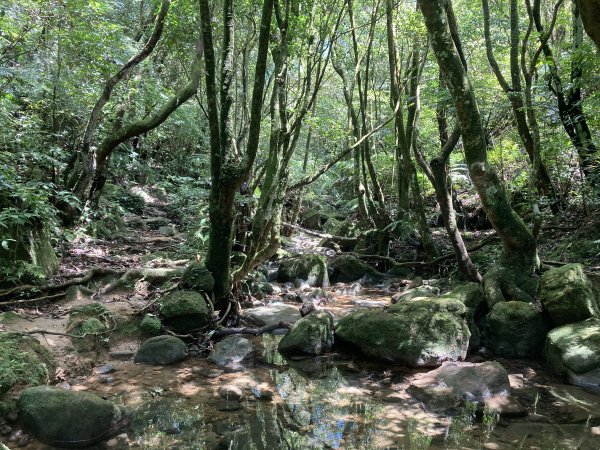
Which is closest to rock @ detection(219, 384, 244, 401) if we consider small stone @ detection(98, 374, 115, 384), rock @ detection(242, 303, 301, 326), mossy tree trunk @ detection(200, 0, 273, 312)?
small stone @ detection(98, 374, 115, 384)

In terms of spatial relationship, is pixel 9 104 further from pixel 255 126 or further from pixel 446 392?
pixel 446 392

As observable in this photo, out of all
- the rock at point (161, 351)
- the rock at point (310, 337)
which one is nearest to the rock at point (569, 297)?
the rock at point (310, 337)

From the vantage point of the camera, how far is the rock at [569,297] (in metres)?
5.82

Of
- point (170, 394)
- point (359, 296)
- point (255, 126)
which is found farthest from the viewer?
point (359, 296)

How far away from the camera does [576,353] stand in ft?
17.3

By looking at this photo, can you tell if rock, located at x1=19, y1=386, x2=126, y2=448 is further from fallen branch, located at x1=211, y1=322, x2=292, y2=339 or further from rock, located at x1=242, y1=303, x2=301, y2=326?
rock, located at x1=242, y1=303, x2=301, y2=326

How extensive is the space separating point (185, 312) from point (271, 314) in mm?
1801

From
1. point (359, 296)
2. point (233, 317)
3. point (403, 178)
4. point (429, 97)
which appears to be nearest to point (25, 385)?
point (233, 317)

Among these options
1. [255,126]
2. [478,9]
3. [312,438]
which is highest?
[478,9]

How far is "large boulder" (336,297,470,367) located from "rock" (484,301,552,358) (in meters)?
0.49

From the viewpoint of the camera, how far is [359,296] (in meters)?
10.1

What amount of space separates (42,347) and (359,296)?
21.9 feet

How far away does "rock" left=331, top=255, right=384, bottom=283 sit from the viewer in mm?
11742

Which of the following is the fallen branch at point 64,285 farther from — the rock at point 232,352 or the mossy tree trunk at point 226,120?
the rock at point 232,352
